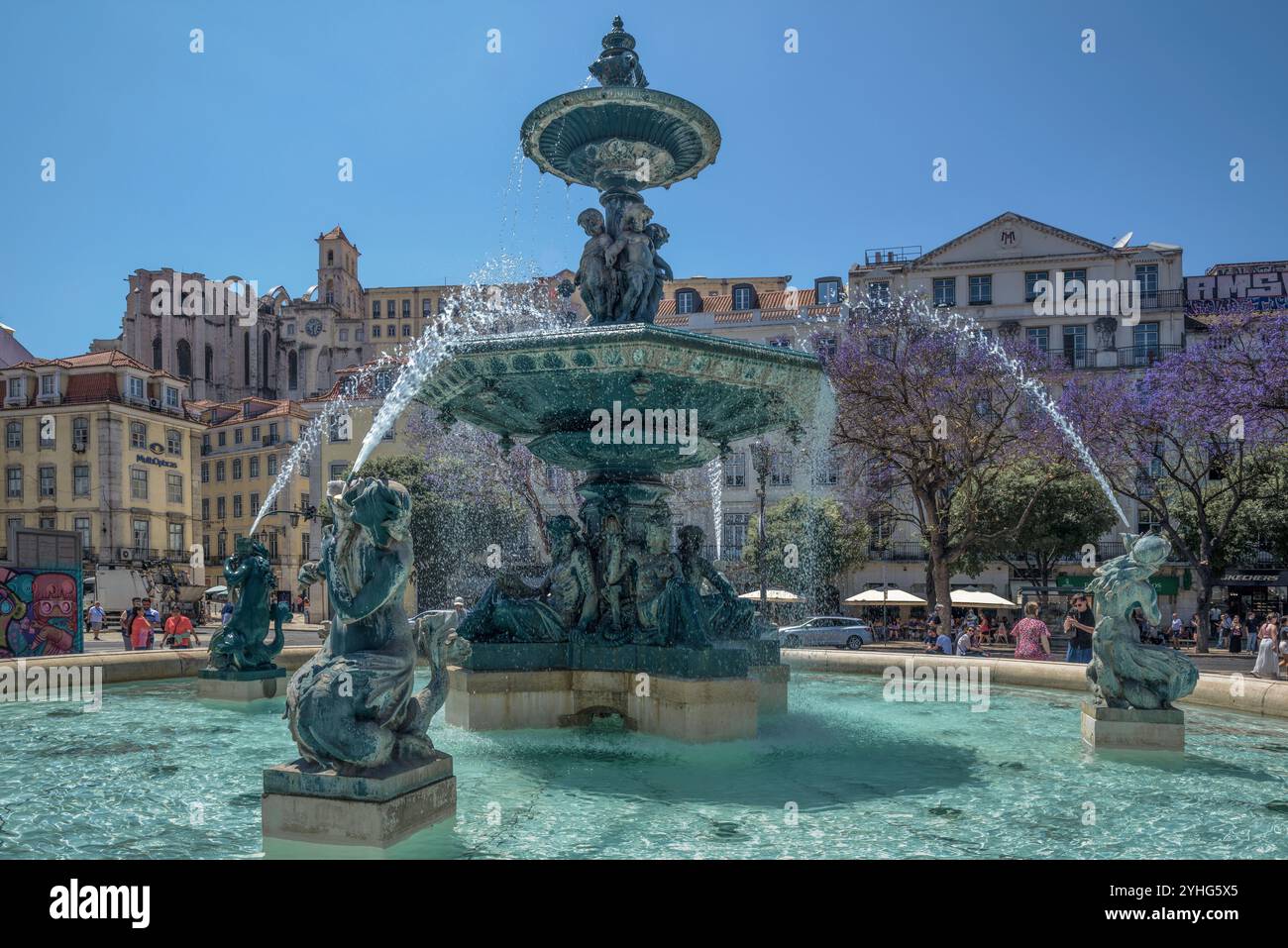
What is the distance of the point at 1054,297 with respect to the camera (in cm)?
4825

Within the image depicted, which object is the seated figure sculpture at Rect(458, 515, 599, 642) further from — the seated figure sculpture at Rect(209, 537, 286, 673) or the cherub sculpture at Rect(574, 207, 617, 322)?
the seated figure sculpture at Rect(209, 537, 286, 673)

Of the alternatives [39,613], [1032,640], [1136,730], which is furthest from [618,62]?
[39,613]

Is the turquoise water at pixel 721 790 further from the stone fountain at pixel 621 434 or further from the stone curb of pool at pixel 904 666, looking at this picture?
the stone curb of pool at pixel 904 666

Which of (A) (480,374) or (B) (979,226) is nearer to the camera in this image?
(A) (480,374)

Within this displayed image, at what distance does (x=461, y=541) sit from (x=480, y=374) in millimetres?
32089

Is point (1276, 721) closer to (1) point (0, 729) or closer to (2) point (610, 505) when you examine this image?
(2) point (610, 505)

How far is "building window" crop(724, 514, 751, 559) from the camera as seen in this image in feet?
151

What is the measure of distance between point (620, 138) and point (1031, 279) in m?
44.4


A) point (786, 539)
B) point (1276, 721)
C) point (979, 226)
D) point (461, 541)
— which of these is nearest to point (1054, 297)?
point (979, 226)

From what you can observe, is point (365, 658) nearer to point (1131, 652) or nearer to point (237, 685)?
point (1131, 652)

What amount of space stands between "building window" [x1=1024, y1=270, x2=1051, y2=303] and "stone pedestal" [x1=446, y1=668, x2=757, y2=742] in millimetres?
45708

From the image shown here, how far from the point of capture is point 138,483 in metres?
56.0

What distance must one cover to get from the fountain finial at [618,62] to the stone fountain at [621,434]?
15 millimetres

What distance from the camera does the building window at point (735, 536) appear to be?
151ft
